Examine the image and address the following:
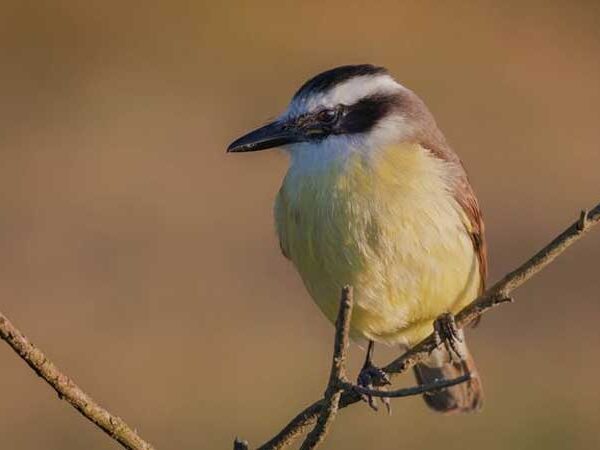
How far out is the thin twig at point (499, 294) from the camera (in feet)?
11.5

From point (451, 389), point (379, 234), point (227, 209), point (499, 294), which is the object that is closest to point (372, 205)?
point (379, 234)

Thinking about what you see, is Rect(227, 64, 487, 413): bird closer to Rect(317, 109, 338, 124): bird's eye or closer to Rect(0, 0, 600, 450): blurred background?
Rect(317, 109, 338, 124): bird's eye

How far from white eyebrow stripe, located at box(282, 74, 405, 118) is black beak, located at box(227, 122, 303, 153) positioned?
6 centimetres

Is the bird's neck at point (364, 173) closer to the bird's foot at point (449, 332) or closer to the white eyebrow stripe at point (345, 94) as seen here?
the white eyebrow stripe at point (345, 94)

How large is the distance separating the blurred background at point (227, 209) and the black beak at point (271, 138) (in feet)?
14.6

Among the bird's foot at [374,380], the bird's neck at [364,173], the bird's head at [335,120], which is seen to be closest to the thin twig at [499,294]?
the bird's foot at [374,380]

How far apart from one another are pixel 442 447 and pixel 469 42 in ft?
32.7

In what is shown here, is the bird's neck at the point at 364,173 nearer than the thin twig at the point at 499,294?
No

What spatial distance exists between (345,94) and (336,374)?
2.06 meters

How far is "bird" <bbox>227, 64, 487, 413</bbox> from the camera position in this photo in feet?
16.5

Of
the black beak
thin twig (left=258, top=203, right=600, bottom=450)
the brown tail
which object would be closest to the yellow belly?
the black beak

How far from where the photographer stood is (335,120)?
Result: 17.1 ft

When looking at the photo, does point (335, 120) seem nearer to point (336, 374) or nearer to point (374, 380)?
point (374, 380)

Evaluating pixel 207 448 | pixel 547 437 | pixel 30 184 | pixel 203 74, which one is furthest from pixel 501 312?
pixel 203 74
